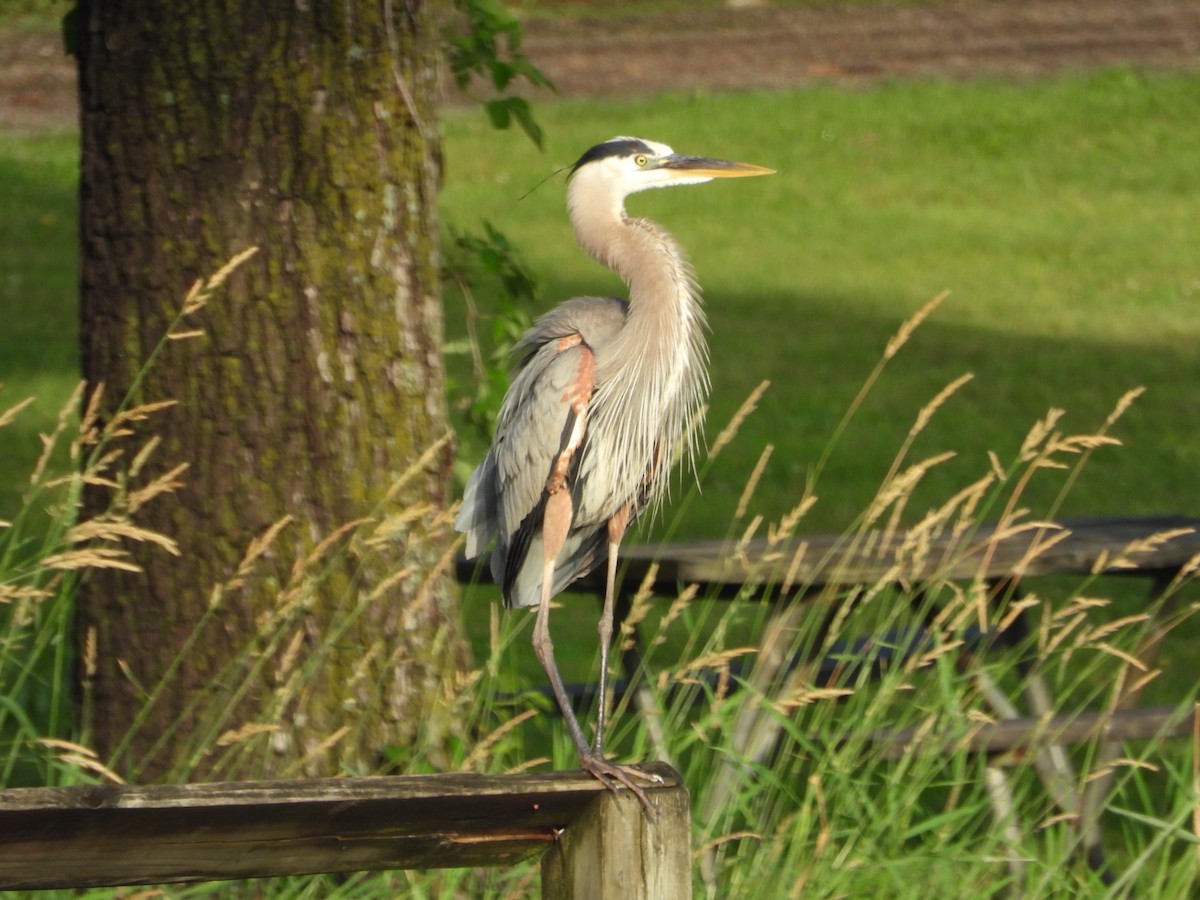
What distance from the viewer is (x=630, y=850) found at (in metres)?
2.12

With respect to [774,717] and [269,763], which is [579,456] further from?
[269,763]

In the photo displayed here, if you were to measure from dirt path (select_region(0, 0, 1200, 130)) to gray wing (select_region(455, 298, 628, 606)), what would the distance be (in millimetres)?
12067

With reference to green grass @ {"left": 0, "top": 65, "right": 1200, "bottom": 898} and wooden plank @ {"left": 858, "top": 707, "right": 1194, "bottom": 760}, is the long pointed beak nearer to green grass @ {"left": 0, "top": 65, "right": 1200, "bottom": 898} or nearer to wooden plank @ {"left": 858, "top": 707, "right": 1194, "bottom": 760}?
green grass @ {"left": 0, "top": 65, "right": 1200, "bottom": 898}

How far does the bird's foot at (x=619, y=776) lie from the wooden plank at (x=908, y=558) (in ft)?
2.79

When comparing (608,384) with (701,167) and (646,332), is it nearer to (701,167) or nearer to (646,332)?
(646,332)

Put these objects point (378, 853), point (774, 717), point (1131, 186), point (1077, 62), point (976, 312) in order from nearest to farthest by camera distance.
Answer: point (378, 853) < point (774, 717) < point (976, 312) < point (1131, 186) < point (1077, 62)

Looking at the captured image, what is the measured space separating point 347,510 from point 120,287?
0.68 metres

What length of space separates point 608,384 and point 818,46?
49.5 ft

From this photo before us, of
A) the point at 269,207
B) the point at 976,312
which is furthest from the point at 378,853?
the point at 976,312

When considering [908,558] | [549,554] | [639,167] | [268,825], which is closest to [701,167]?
[639,167]

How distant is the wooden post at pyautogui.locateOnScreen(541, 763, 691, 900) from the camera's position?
2.12 meters

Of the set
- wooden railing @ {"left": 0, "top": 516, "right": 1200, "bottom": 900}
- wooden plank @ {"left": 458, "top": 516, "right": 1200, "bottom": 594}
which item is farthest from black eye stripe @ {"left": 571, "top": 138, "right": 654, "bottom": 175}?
wooden railing @ {"left": 0, "top": 516, "right": 1200, "bottom": 900}

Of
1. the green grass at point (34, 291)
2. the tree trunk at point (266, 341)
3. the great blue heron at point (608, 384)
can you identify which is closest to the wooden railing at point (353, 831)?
the great blue heron at point (608, 384)

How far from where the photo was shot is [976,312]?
10656mm
